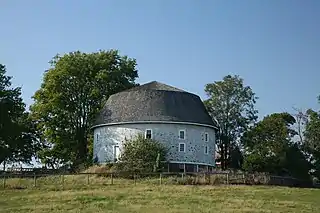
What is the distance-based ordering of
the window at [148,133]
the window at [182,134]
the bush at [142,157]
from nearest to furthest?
the bush at [142,157], the window at [148,133], the window at [182,134]

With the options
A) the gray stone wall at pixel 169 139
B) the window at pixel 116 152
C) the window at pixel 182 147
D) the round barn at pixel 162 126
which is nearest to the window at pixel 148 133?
the round barn at pixel 162 126

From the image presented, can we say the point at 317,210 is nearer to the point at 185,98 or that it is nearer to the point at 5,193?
the point at 5,193

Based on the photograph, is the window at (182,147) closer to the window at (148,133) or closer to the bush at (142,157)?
the bush at (142,157)

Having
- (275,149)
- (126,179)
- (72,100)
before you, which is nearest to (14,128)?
(72,100)

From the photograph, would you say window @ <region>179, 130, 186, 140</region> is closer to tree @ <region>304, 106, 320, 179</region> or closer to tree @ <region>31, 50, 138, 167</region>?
tree @ <region>31, 50, 138, 167</region>

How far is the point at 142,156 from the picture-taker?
54312 millimetres

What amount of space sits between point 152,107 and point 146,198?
80.3 ft

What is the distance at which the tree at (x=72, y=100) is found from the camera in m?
65.6

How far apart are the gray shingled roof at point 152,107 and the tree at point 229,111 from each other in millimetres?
9818

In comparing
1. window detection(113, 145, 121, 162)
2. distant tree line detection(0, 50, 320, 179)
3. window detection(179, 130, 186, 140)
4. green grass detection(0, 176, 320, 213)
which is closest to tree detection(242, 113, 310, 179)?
distant tree line detection(0, 50, 320, 179)

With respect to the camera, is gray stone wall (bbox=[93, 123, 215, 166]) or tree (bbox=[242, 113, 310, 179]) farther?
tree (bbox=[242, 113, 310, 179])

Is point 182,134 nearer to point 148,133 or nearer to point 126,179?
point 148,133

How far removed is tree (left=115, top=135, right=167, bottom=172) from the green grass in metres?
7.27

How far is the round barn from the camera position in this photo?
58.4 metres
